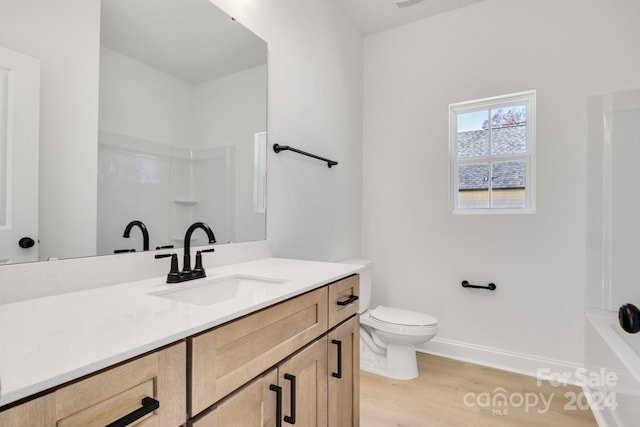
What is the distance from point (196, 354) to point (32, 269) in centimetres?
57

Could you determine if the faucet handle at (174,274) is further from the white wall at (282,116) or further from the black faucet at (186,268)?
the white wall at (282,116)

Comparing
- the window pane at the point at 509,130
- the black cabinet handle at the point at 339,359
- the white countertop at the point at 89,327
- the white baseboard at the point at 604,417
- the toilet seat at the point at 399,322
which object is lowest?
the white baseboard at the point at 604,417

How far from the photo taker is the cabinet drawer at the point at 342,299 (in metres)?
1.19

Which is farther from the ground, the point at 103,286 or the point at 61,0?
the point at 61,0

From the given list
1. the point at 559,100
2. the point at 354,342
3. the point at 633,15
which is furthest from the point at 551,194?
the point at 354,342

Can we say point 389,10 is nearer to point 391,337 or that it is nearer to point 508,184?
point 508,184

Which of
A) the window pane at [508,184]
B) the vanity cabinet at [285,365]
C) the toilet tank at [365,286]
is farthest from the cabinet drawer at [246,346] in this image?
the window pane at [508,184]

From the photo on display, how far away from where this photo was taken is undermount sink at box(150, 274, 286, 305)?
100 cm

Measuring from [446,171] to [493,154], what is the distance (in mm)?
359

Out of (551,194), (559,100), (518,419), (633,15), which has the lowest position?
(518,419)

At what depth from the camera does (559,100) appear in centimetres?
215

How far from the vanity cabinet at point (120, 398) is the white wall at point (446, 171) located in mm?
2282

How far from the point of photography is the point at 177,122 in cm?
126

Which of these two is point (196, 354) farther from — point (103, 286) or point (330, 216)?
point (330, 216)
